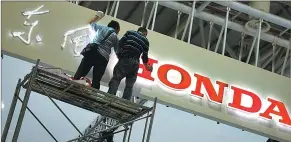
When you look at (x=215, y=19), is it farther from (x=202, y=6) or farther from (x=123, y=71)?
(x=123, y=71)

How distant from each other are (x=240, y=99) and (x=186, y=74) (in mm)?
1202

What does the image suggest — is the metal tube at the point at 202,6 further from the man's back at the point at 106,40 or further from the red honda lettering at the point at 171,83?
the man's back at the point at 106,40

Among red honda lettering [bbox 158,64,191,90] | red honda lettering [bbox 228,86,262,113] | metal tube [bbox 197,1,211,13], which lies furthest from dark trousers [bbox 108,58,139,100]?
metal tube [bbox 197,1,211,13]

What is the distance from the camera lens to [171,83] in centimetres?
897

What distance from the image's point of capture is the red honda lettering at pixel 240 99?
9.30 m

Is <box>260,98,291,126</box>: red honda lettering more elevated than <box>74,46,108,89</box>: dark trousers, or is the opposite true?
<box>260,98,291,126</box>: red honda lettering

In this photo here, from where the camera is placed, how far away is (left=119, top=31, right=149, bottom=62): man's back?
675 centimetres

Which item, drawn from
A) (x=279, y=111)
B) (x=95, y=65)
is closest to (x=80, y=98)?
(x=95, y=65)

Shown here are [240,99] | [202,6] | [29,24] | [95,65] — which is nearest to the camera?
[95,65]

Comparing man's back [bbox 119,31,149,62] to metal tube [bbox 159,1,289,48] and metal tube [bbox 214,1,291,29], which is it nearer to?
metal tube [bbox 159,1,289,48]

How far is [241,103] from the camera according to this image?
934 centimetres

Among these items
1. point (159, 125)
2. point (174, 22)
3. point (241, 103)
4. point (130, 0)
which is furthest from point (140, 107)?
point (174, 22)

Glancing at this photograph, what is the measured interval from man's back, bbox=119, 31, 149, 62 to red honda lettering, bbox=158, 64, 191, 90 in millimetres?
2054

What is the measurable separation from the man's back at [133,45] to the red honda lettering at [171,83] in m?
2.05
